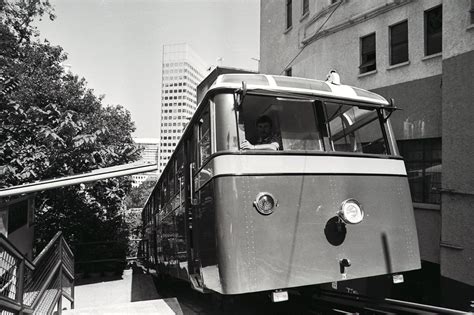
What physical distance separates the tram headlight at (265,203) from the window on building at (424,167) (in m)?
7.73

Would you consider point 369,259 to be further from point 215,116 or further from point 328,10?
point 328,10

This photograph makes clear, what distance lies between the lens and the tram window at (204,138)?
5098mm

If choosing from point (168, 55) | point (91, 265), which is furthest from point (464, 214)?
point (168, 55)

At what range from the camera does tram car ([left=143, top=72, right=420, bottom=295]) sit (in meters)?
4.42

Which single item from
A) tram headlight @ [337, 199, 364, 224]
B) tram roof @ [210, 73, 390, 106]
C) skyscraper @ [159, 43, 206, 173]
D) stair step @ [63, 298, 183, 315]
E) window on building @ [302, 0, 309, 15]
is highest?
skyscraper @ [159, 43, 206, 173]

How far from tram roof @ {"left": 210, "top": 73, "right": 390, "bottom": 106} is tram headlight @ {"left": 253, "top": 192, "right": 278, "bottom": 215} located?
1259mm

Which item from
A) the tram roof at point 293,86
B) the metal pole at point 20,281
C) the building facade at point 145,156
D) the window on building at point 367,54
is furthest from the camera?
the window on building at point 367,54

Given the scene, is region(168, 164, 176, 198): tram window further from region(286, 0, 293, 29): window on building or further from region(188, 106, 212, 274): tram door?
region(286, 0, 293, 29): window on building

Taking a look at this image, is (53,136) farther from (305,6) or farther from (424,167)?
(305,6)

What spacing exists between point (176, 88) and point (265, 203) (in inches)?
4494

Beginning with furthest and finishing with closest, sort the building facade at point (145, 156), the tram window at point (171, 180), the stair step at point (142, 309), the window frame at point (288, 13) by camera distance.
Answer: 1. the window frame at point (288, 13)
2. the building facade at point (145, 156)
3. the tram window at point (171, 180)
4. the stair step at point (142, 309)

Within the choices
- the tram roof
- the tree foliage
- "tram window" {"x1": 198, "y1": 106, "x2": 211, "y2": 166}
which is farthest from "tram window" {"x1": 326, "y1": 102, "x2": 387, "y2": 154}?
the tree foliage

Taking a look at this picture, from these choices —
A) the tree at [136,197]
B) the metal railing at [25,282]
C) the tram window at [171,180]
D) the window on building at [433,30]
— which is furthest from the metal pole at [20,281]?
the tree at [136,197]

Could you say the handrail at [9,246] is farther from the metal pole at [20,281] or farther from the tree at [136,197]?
the tree at [136,197]
